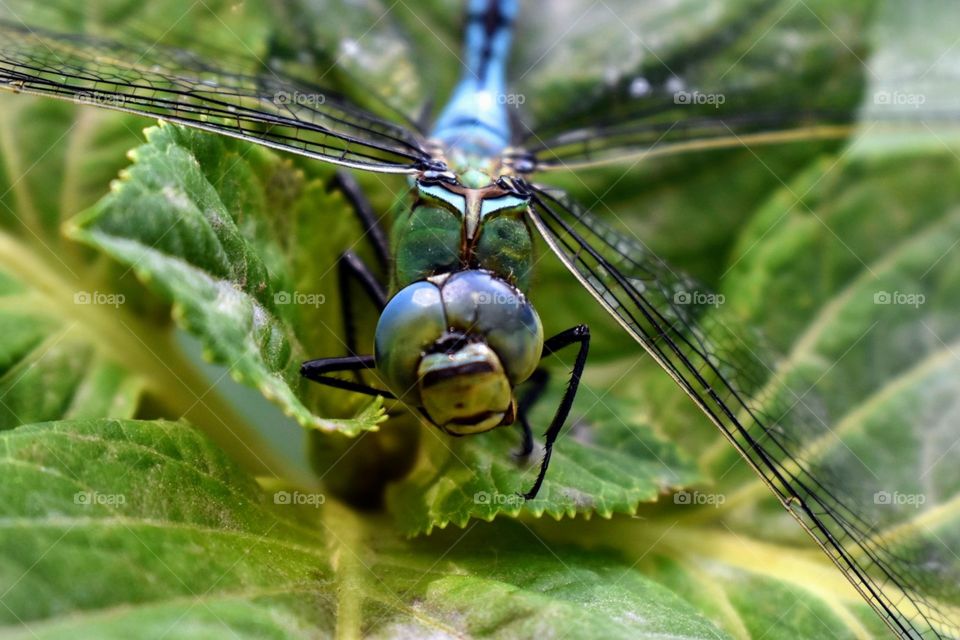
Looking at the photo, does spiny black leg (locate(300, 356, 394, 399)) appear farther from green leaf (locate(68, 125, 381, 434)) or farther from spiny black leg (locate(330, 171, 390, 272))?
spiny black leg (locate(330, 171, 390, 272))

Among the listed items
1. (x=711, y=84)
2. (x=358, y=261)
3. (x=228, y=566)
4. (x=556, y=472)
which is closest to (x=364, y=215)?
(x=358, y=261)

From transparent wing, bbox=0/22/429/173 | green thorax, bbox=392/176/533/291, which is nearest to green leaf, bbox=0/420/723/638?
green thorax, bbox=392/176/533/291

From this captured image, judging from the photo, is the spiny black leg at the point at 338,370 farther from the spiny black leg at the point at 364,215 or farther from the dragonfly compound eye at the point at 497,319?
the spiny black leg at the point at 364,215

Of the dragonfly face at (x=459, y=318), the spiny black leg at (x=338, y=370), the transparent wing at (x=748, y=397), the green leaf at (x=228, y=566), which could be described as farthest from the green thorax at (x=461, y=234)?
the green leaf at (x=228, y=566)

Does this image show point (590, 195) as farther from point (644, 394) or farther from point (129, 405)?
point (129, 405)

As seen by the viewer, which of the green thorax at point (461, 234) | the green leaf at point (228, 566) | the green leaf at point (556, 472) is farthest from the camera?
the green thorax at point (461, 234)

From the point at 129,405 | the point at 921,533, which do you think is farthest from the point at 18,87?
the point at 921,533
